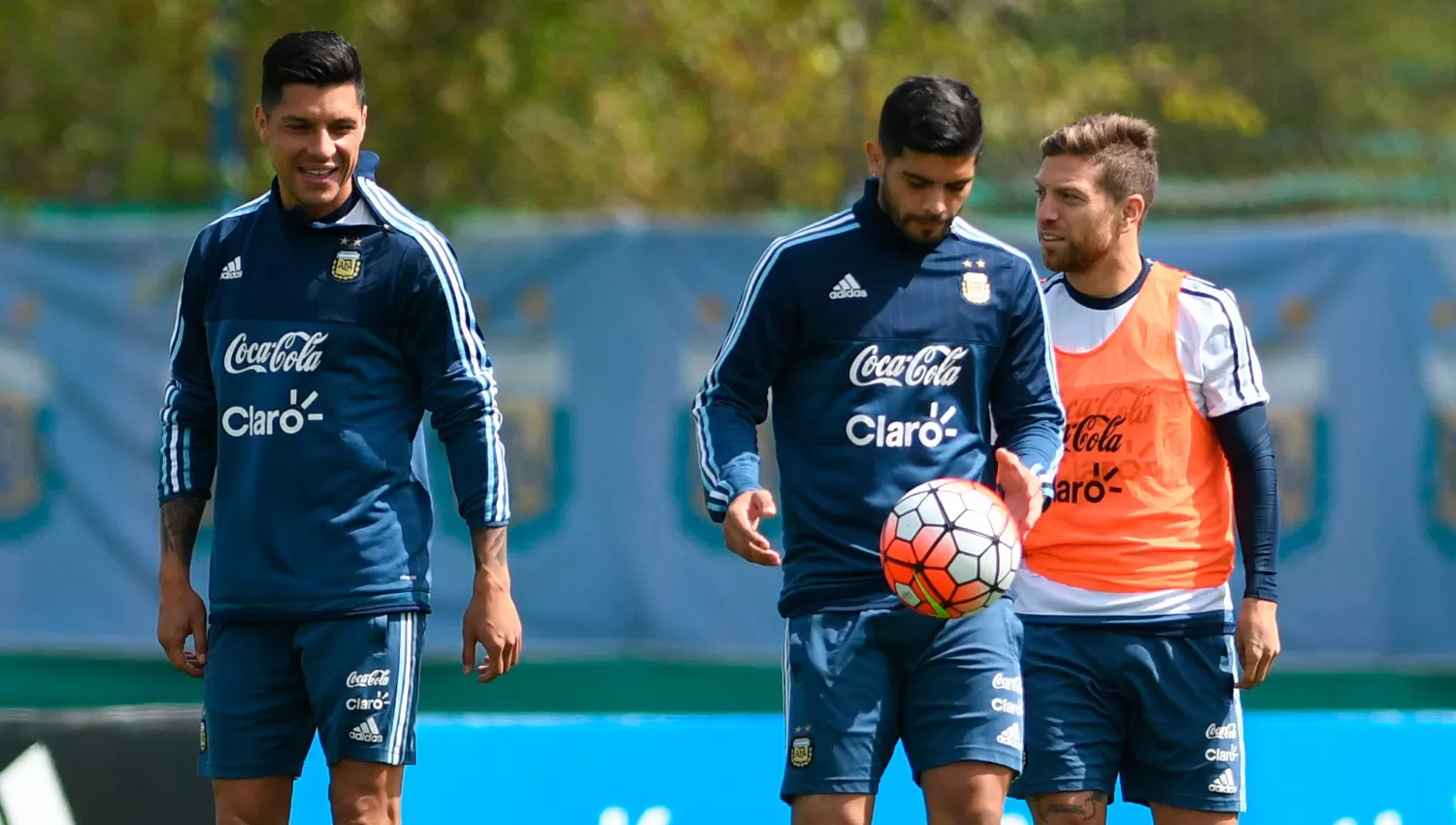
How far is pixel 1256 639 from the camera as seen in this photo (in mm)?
5402

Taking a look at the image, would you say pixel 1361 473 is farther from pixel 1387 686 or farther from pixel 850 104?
pixel 850 104

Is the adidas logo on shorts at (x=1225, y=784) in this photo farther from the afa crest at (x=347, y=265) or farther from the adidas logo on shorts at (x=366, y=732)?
the afa crest at (x=347, y=265)

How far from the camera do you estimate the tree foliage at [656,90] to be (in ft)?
38.3

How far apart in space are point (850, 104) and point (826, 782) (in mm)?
7772

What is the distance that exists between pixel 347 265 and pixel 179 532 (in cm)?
83

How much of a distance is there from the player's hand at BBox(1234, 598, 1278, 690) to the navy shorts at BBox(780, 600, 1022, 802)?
848mm

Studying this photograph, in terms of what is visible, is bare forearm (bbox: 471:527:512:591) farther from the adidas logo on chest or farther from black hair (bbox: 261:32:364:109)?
black hair (bbox: 261:32:364:109)

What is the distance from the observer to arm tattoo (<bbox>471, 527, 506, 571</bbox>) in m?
4.89

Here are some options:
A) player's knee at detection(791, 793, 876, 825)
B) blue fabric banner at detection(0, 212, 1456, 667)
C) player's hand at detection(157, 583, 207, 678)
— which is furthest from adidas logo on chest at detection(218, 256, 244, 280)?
blue fabric banner at detection(0, 212, 1456, 667)

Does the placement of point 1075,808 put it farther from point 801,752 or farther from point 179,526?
point 179,526

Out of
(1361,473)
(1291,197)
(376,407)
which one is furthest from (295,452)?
(1291,197)

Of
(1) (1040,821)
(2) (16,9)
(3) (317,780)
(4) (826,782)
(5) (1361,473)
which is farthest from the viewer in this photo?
(2) (16,9)

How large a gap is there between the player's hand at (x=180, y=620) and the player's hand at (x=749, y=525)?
1371mm

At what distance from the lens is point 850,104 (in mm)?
12000
